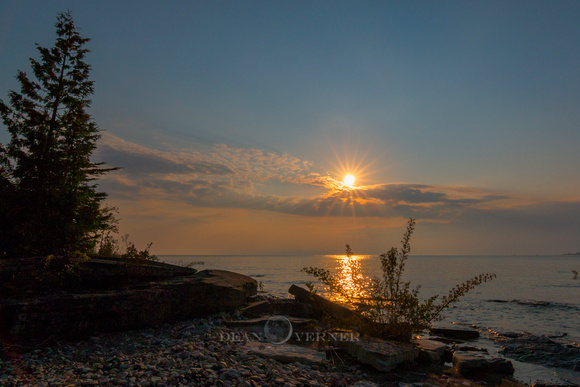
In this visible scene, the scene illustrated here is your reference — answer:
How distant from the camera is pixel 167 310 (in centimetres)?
984

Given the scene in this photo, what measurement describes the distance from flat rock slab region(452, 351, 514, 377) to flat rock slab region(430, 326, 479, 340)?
4132 mm

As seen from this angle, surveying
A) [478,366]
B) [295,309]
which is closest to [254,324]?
[295,309]

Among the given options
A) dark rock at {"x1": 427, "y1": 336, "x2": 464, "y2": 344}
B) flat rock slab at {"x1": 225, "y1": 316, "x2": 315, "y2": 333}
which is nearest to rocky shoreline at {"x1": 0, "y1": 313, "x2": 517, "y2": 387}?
flat rock slab at {"x1": 225, "y1": 316, "x2": 315, "y2": 333}

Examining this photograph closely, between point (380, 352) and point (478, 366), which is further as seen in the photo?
point (478, 366)

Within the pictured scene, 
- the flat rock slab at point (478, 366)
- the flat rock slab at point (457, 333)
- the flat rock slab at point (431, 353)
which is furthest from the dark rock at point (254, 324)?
the flat rock slab at point (457, 333)

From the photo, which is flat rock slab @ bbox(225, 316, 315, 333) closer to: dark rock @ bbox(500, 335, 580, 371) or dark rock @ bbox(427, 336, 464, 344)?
dark rock @ bbox(427, 336, 464, 344)

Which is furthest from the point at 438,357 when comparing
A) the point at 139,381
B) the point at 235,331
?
the point at 139,381

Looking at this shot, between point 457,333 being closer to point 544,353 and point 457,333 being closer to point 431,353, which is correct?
point 544,353

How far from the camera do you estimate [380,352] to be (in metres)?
7.56

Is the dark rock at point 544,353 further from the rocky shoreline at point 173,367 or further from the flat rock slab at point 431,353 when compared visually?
the rocky shoreline at point 173,367

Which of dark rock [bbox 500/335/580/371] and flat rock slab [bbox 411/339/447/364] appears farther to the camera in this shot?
dark rock [bbox 500/335/580/371]

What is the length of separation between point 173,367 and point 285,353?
2.67 m

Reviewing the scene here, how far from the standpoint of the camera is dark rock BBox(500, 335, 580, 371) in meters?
9.90

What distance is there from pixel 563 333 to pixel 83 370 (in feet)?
58.6
